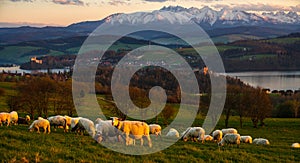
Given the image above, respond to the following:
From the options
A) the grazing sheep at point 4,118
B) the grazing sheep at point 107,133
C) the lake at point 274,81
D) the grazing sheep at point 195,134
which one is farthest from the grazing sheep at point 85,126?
the lake at point 274,81

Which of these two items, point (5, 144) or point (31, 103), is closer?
point (5, 144)

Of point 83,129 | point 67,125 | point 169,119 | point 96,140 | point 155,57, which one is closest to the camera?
point 96,140

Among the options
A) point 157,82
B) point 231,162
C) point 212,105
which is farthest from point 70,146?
point 157,82

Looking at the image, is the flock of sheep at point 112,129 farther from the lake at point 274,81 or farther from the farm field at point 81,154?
the lake at point 274,81

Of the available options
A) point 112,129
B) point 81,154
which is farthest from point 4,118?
point 81,154

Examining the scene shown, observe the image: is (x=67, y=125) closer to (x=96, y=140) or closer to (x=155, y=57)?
(x=96, y=140)

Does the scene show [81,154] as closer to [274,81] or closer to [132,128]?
[132,128]

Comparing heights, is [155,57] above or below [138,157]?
above

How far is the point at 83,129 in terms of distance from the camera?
69.5ft

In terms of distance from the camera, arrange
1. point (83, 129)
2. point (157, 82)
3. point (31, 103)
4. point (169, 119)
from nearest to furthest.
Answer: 1. point (83, 129)
2. point (31, 103)
3. point (169, 119)
4. point (157, 82)

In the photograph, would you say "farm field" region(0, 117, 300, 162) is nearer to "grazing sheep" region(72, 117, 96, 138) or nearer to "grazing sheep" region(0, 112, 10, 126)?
"grazing sheep" region(72, 117, 96, 138)

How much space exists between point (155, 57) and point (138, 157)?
515 ft

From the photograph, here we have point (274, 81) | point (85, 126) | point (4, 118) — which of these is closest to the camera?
point (85, 126)

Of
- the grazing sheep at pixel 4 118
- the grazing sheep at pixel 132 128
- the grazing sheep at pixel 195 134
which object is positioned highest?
the grazing sheep at pixel 132 128
